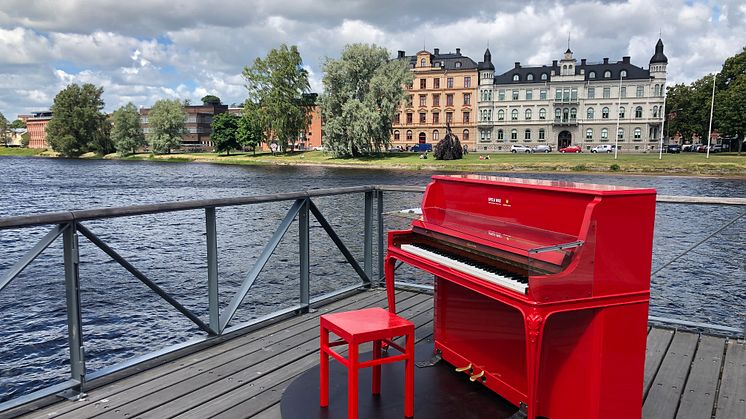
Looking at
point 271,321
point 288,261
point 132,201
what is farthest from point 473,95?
point 271,321

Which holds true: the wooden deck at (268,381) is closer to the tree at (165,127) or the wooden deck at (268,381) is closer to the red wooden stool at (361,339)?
the red wooden stool at (361,339)

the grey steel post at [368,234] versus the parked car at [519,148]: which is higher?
the parked car at [519,148]

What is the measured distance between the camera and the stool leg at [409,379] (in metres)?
3.05

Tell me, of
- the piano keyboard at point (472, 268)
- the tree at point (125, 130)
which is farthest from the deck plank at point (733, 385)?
the tree at point (125, 130)

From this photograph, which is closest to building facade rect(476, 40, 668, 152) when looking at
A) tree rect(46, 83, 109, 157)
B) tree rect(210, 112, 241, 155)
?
tree rect(210, 112, 241, 155)

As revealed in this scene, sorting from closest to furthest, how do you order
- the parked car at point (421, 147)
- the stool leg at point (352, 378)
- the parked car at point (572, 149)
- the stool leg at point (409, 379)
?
the stool leg at point (352, 378), the stool leg at point (409, 379), the parked car at point (572, 149), the parked car at point (421, 147)

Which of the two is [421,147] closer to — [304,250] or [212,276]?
[304,250]

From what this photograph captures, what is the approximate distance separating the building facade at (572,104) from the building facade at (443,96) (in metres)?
1.79

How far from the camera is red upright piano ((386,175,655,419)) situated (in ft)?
8.85

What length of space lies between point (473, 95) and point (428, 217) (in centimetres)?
8496

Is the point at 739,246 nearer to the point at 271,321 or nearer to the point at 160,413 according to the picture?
the point at 271,321

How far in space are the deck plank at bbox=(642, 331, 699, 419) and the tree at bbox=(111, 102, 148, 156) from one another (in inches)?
3549

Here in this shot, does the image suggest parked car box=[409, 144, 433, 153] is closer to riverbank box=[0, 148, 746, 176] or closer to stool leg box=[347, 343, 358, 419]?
riverbank box=[0, 148, 746, 176]

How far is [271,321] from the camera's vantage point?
4938 millimetres
